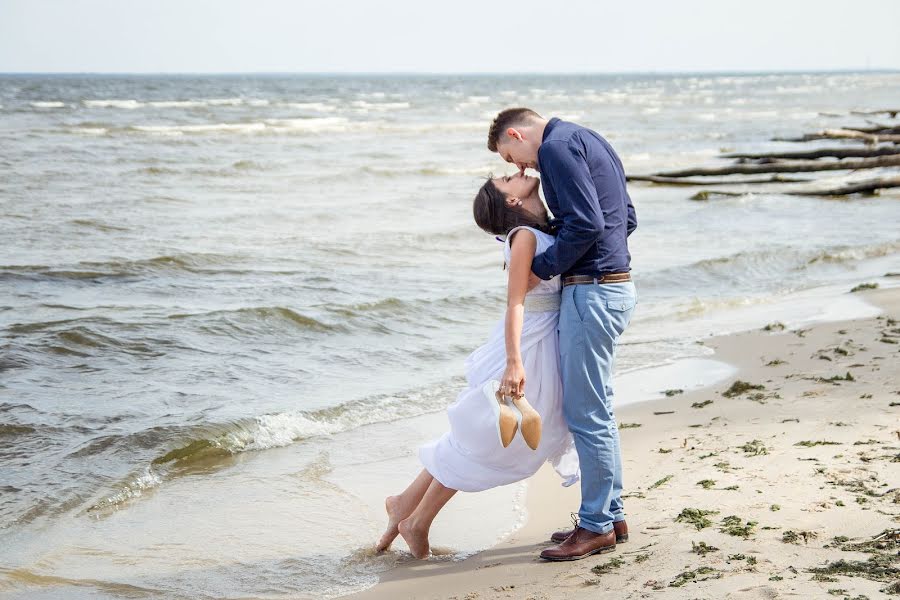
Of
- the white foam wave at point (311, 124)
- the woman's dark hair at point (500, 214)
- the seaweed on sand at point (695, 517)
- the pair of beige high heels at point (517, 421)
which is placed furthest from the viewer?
the white foam wave at point (311, 124)

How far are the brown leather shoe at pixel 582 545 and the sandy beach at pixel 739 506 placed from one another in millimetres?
39

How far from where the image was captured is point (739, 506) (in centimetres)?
406

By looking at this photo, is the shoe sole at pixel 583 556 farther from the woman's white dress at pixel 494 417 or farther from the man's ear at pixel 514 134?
the man's ear at pixel 514 134

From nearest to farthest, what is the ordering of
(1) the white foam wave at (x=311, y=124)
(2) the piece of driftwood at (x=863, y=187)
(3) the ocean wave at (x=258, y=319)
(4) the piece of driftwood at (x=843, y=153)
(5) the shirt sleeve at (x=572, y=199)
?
(5) the shirt sleeve at (x=572, y=199) → (3) the ocean wave at (x=258, y=319) → (2) the piece of driftwood at (x=863, y=187) → (4) the piece of driftwood at (x=843, y=153) → (1) the white foam wave at (x=311, y=124)

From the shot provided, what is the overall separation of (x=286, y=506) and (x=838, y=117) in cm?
4375

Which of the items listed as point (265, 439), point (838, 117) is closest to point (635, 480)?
point (265, 439)

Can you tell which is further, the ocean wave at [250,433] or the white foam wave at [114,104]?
the white foam wave at [114,104]

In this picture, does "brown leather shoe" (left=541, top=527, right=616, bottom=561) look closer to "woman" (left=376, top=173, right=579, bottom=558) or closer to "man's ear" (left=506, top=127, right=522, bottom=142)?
"woman" (left=376, top=173, right=579, bottom=558)

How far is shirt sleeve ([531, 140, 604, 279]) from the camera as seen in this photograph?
3494 mm

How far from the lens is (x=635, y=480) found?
4.81 m

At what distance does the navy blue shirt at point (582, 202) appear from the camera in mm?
3500

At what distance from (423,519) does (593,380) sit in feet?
3.19

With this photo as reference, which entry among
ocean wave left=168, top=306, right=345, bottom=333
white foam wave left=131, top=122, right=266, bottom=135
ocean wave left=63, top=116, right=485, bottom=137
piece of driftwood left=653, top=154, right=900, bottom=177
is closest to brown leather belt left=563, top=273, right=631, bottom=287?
ocean wave left=168, top=306, right=345, bottom=333

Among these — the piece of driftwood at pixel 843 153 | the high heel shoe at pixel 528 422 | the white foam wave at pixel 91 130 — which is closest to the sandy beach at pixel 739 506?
the high heel shoe at pixel 528 422
